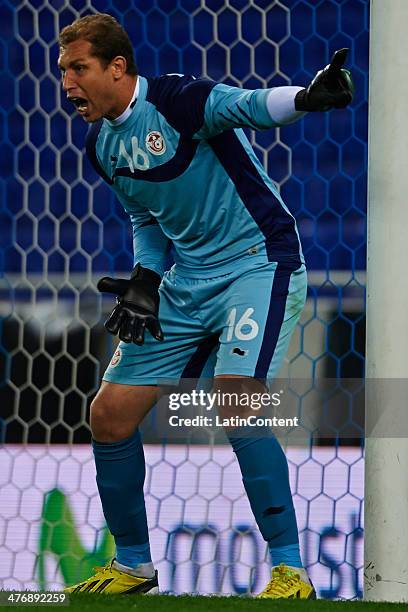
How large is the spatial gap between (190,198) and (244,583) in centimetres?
108

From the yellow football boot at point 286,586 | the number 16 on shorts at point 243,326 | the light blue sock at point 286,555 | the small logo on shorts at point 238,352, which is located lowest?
the yellow football boot at point 286,586

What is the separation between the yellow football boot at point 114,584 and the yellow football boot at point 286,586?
26 centimetres

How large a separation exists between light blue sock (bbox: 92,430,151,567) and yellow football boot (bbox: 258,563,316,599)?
0.94 ft

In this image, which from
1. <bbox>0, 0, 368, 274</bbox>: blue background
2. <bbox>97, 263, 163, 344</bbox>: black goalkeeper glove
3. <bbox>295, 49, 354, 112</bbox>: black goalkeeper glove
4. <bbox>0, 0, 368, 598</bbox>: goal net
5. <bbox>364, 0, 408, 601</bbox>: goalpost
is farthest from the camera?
<bbox>0, 0, 368, 274</bbox>: blue background

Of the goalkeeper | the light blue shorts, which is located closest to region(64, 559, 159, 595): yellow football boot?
the goalkeeper

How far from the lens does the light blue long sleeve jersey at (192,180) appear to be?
2.25m

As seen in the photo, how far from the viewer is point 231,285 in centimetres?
229

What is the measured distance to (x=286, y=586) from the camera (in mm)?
2205

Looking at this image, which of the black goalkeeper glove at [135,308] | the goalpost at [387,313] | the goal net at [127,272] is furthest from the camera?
the goal net at [127,272]

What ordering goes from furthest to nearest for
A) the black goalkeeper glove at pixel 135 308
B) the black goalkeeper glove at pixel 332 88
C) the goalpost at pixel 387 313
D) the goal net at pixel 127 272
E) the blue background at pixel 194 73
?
the blue background at pixel 194 73 → the goal net at pixel 127 272 → the black goalkeeper glove at pixel 135 308 → the goalpost at pixel 387 313 → the black goalkeeper glove at pixel 332 88

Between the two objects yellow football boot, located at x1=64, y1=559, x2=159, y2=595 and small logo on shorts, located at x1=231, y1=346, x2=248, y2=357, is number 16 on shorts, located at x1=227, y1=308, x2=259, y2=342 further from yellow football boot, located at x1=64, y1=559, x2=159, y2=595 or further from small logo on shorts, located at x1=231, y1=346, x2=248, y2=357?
yellow football boot, located at x1=64, y1=559, x2=159, y2=595

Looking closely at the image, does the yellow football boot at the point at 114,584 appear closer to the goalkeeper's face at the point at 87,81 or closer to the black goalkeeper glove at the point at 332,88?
the goalkeeper's face at the point at 87,81

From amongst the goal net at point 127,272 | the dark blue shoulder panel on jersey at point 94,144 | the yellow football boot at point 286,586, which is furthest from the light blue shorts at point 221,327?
the goal net at point 127,272

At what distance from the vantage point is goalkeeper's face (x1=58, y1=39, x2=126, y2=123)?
7.29ft
